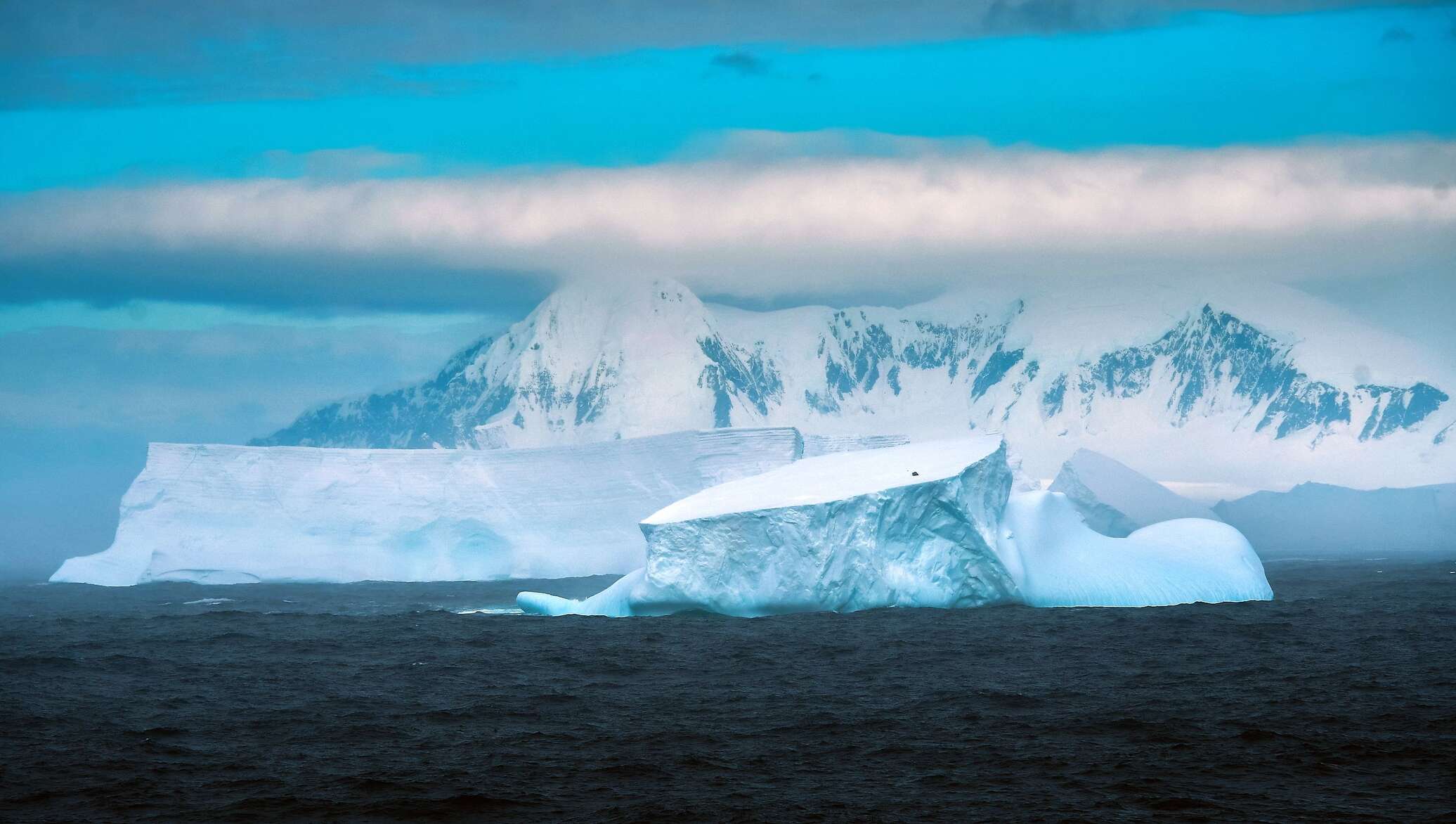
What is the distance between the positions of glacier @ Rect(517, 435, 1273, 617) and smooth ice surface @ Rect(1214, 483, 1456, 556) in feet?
187

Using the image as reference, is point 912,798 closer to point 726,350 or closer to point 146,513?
point 146,513

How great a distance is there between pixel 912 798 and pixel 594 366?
534ft

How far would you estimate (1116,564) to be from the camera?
→ 1134 inches

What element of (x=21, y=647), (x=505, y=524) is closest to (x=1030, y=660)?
(x=21, y=647)

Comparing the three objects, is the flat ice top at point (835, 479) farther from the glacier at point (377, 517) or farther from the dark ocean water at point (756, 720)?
the glacier at point (377, 517)

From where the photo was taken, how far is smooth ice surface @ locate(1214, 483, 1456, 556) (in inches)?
3418

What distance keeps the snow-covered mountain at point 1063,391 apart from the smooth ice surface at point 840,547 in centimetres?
12468

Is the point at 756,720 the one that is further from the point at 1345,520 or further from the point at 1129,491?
the point at 1345,520

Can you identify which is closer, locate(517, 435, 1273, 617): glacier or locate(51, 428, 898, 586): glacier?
locate(517, 435, 1273, 617): glacier

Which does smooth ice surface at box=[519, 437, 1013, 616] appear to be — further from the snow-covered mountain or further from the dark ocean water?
the snow-covered mountain

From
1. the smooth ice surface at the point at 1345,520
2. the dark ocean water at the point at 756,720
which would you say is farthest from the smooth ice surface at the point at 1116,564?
the smooth ice surface at the point at 1345,520

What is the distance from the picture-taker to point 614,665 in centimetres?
2197

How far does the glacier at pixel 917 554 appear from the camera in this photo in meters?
28.4

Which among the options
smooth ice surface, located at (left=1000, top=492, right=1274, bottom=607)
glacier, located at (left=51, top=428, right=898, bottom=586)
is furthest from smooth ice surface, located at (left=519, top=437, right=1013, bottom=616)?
glacier, located at (left=51, top=428, right=898, bottom=586)
